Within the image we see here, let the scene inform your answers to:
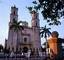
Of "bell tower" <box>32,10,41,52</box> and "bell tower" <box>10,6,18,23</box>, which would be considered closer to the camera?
"bell tower" <box>32,10,41,52</box>

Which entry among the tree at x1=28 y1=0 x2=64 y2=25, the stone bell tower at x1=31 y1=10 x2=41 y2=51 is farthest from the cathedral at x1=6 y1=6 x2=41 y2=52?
the tree at x1=28 y1=0 x2=64 y2=25

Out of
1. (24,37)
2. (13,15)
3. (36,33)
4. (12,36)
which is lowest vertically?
(24,37)

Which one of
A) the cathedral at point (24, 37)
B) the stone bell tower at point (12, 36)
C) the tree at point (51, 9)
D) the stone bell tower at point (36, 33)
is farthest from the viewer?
the stone bell tower at point (36, 33)

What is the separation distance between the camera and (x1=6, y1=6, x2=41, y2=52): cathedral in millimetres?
72125

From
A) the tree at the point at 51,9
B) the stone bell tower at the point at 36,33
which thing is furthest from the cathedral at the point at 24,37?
the tree at the point at 51,9

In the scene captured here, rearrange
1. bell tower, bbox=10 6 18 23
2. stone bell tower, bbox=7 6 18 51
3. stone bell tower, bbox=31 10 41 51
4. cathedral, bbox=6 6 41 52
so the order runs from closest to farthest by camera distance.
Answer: stone bell tower, bbox=7 6 18 51 → cathedral, bbox=6 6 41 52 → stone bell tower, bbox=31 10 41 51 → bell tower, bbox=10 6 18 23

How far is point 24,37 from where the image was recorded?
76875 mm

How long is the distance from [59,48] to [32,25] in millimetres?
68726

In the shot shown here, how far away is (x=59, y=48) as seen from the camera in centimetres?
1060

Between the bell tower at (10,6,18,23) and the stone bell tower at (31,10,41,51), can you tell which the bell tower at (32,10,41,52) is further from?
the bell tower at (10,6,18,23)

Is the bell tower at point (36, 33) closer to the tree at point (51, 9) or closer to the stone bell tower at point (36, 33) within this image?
the stone bell tower at point (36, 33)

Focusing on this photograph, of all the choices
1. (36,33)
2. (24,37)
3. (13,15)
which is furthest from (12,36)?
(36,33)

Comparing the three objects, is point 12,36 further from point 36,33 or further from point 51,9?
point 51,9

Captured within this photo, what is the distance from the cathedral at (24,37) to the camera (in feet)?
237
